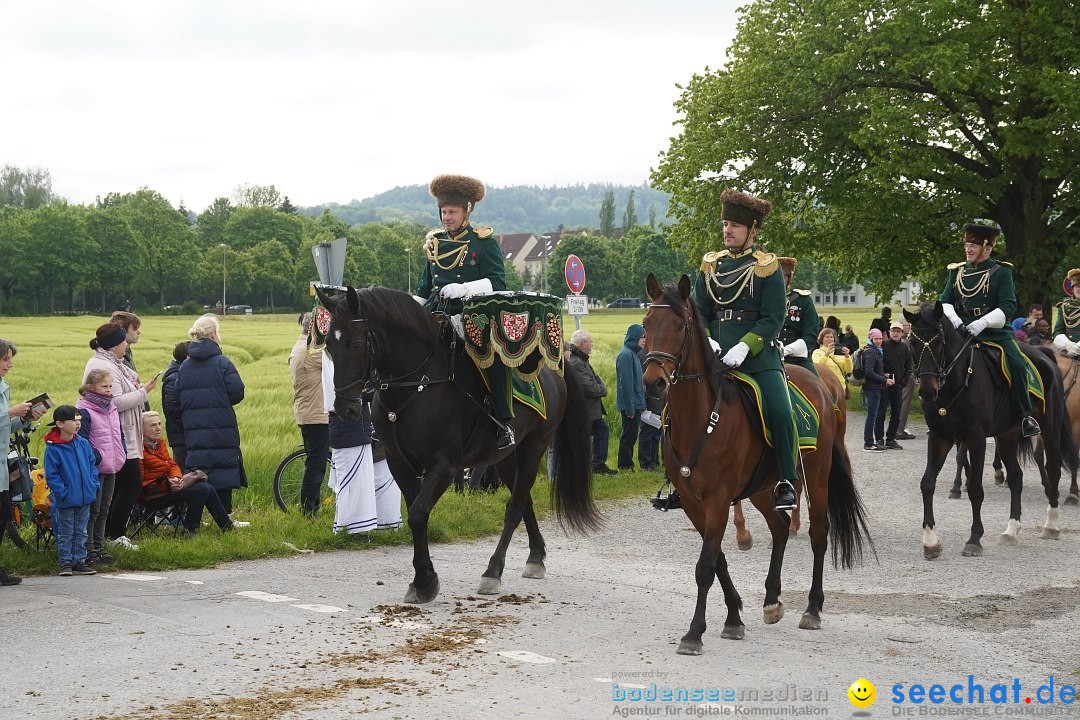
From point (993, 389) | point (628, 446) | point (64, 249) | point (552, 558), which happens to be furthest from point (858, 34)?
point (64, 249)

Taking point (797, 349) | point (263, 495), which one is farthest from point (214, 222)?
point (797, 349)

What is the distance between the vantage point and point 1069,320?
1602 cm

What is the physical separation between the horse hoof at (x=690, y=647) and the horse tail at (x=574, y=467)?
369 cm

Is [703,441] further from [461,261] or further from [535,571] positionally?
A: [461,261]

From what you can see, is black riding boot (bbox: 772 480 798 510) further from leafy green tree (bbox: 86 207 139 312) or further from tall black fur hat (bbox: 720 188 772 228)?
leafy green tree (bbox: 86 207 139 312)

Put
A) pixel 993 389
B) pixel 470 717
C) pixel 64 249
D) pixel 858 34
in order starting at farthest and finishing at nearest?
pixel 64 249
pixel 858 34
pixel 993 389
pixel 470 717

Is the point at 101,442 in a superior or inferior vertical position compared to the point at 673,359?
inferior

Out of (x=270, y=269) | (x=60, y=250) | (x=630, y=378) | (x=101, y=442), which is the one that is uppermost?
(x=60, y=250)

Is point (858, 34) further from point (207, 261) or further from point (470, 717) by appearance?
point (207, 261)

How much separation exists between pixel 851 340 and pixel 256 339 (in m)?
27.9

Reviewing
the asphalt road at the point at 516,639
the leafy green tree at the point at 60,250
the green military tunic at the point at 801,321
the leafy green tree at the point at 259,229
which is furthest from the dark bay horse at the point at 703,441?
the leafy green tree at the point at 259,229

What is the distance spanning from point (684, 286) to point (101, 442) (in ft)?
18.3

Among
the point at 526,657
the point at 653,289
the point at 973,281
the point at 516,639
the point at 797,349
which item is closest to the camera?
the point at 526,657

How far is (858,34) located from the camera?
93.2 ft
